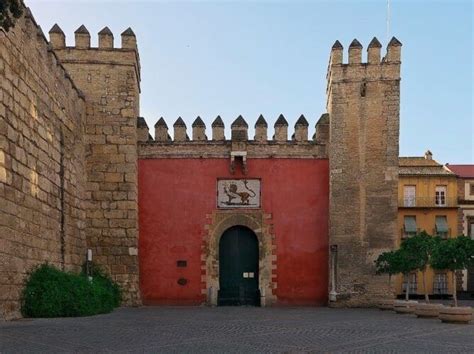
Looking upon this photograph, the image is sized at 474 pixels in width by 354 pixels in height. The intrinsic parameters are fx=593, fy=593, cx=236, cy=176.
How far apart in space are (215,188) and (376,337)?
9.02m

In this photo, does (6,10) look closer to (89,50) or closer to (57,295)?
(57,295)

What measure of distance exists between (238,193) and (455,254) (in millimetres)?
6479

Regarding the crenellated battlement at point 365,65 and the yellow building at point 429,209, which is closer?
the crenellated battlement at point 365,65

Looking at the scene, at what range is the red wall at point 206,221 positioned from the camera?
16297mm

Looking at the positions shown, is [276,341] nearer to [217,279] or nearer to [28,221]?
[28,221]

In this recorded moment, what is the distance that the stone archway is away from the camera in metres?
16.2

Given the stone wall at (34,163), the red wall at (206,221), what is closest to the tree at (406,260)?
the red wall at (206,221)

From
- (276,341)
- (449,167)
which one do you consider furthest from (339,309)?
(449,167)

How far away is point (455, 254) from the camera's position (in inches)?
470

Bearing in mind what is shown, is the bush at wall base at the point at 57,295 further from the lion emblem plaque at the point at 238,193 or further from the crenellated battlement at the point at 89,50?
the crenellated battlement at the point at 89,50

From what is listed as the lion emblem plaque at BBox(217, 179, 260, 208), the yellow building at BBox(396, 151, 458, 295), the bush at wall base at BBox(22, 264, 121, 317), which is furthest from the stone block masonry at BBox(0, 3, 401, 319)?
the yellow building at BBox(396, 151, 458, 295)

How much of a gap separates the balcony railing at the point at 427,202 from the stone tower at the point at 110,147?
2077cm

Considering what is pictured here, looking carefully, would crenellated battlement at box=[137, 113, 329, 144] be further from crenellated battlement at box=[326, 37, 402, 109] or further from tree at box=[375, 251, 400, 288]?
tree at box=[375, 251, 400, 288]

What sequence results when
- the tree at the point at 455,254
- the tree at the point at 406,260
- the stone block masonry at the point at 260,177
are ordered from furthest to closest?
the stone block masonry at the point at 260,177 → the tree at the point at 406,260 → the tree at the point at 455,254
